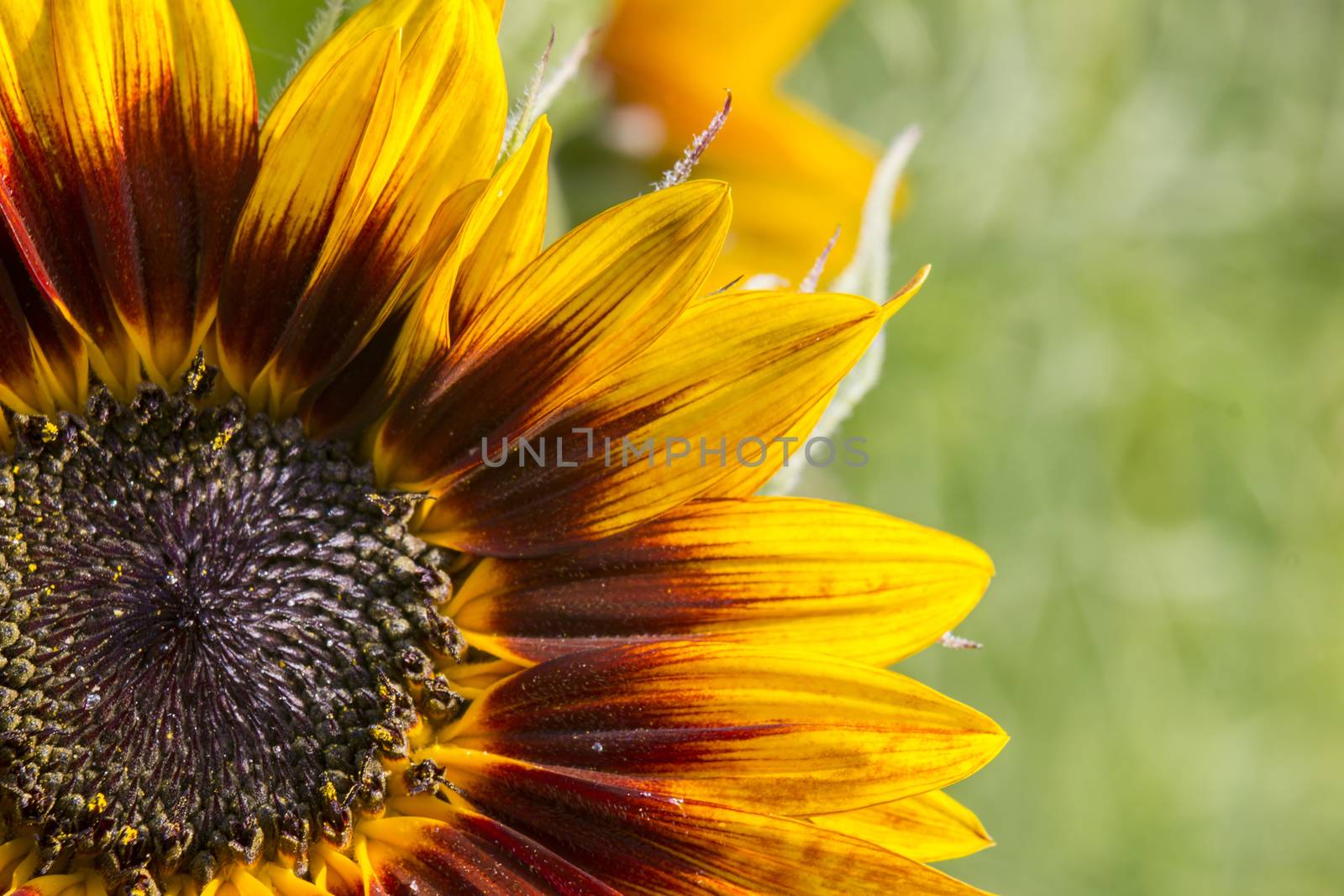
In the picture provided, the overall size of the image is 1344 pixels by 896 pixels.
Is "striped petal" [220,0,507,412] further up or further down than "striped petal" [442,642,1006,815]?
further up

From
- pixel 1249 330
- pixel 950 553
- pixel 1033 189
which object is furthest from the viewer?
pixel 1249 330

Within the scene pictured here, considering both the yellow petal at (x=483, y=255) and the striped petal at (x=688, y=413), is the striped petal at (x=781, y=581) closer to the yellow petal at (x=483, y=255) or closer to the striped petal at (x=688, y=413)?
the striped petal at (x=688, y=413)

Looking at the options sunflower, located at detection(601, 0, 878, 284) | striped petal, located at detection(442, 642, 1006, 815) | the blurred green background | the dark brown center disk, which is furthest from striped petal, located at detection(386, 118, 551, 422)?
the blurred green background

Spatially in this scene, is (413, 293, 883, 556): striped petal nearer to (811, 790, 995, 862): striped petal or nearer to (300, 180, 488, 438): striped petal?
(300, 180, 488, 438): striped petal

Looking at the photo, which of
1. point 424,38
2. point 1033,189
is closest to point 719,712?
point 424,38

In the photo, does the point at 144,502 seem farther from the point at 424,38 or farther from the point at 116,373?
the point at 424,38

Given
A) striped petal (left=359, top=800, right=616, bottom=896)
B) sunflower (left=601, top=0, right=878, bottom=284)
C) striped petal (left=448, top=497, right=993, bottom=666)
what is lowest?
striped petal (left=359, top=800, right=616, bottom=896)

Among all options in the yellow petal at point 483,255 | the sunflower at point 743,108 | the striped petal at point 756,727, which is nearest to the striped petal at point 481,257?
the yellow petal at point 483,255

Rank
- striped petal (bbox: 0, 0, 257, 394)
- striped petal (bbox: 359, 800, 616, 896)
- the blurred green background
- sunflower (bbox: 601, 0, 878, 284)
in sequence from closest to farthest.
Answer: striped petal (bbox: 0, 0, 257, 394), striped petal (bbox: 359, 800, 616, 896), sunflower (bbox: 601, 0, 878, 284), the blurred green background
